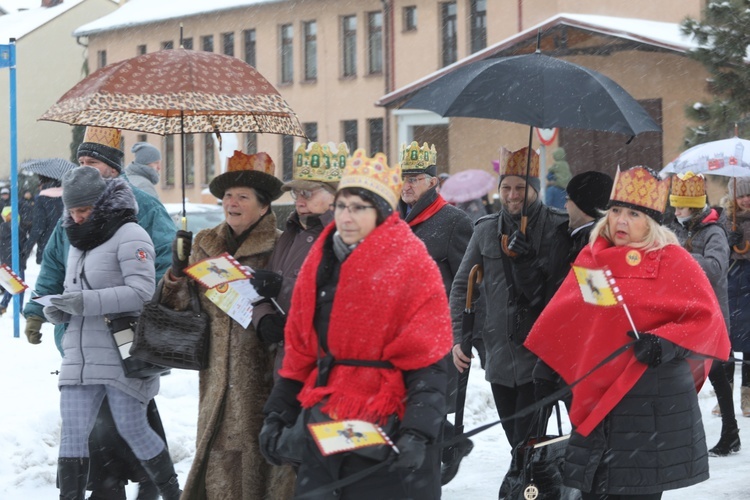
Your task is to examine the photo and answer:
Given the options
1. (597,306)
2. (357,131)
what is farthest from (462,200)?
(357,131)

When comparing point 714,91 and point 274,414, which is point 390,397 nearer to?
point 274,414

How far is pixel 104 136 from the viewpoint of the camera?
261 inches

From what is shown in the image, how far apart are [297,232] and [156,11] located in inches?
1465

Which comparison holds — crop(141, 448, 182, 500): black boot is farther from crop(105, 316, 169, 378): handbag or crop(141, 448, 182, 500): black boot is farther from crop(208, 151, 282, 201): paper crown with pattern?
crop(208, 151, 282, 201): paper crown with pattern

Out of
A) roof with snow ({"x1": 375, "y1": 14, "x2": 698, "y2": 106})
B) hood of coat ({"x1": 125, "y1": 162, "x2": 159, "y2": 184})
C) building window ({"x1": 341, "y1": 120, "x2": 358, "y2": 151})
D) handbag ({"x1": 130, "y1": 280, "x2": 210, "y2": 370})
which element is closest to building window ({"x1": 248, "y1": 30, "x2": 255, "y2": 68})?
building window ({"x1": 341, "y1": 120, "x2": 358, "y2": 151})

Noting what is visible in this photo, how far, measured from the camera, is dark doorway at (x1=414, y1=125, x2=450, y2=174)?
3181 centimetres

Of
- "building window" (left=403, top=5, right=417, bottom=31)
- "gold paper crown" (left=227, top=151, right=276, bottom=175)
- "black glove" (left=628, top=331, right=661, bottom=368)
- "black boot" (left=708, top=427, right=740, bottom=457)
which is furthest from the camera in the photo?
"building window" (left=403, top=5, right=417, bottom=31)

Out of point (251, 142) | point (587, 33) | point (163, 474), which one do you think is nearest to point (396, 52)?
point (251, 142)

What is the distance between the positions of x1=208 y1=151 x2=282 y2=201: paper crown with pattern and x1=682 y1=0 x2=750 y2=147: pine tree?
11.7 meters

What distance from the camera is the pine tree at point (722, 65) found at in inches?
640

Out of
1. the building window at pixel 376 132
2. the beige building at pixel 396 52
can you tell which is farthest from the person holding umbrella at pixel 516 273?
the building window at pixel 376 132

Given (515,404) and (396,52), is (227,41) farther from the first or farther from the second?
(515,404)

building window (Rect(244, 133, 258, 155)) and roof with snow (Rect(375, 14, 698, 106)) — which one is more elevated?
roof with snow (Rect(375, 14, 698, 106))

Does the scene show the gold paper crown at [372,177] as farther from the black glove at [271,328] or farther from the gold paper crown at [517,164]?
the gold paper crown at [517,164]
